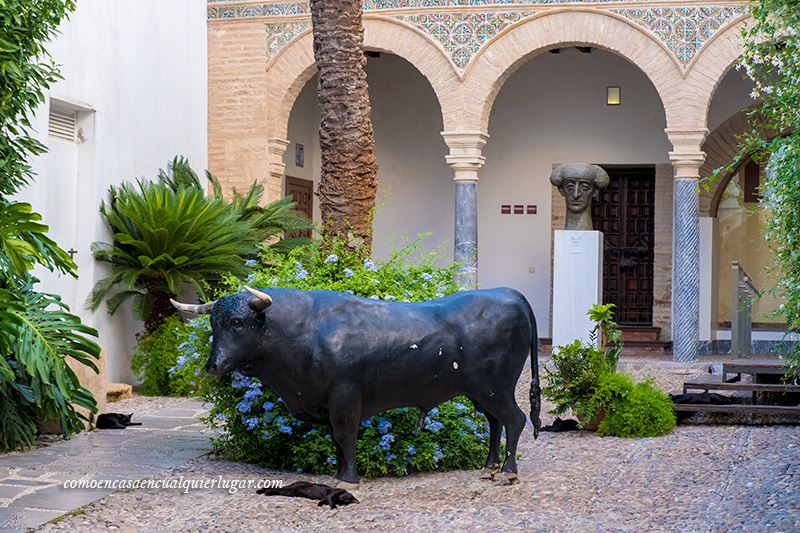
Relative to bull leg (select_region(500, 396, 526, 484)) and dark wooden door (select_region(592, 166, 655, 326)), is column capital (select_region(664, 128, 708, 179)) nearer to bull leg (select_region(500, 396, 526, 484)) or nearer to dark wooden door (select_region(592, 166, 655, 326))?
A: dark wooden door (select_region(592, 166, 655, 326))

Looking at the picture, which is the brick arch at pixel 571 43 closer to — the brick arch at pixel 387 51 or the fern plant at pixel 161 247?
the brick arch at pixel 387 51

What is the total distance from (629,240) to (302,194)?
538 cm

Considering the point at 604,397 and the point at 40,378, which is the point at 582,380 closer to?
the point at 604,397

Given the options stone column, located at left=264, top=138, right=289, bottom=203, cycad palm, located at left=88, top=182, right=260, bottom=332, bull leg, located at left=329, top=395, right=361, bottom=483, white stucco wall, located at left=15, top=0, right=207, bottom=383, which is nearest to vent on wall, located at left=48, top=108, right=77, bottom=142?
white stucco wall, located at left=15, top=0, right=207, bottom=383

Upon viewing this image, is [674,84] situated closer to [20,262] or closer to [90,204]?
[90,204]

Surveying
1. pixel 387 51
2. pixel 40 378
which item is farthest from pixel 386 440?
pixel 387 51

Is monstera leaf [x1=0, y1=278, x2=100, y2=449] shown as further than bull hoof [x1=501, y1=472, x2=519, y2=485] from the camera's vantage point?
Yes

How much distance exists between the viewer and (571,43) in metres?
13.1

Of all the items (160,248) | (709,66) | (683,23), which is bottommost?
(160,248)

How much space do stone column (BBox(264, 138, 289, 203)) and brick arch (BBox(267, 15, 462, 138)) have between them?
5.3 inches

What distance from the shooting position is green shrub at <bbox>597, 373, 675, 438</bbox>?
24.4ft

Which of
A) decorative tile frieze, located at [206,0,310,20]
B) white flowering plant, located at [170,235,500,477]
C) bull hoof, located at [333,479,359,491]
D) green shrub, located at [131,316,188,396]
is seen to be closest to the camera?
bull hoof, located at [333,479,359,491]

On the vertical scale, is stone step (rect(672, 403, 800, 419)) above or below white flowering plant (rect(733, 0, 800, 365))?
below

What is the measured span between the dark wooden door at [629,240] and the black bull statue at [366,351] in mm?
10578
